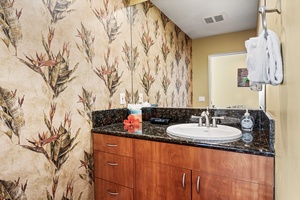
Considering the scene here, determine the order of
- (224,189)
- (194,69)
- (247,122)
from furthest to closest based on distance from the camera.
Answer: (194,69), (247,122), (224,189)

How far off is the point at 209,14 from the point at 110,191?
1714 mm

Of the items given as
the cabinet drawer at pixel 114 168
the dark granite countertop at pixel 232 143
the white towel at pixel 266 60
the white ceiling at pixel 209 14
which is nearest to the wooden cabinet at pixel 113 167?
the cabinet drawer at pixel 114 168

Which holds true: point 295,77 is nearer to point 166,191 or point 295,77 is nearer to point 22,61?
point 166,191

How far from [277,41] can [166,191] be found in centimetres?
105

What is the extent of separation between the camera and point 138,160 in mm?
1368

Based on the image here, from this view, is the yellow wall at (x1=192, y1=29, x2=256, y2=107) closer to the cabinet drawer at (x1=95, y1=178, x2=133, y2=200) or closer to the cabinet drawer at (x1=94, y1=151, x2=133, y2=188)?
the cabinet drawer at (x1=94, y1=151, x2=133, y2=188)

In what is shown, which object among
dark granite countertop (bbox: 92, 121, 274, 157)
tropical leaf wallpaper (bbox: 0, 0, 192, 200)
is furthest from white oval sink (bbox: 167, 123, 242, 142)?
tropical leaf wallpaper (bbox: 0, 0, 192, 200)

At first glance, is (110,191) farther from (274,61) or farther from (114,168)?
(274,61)

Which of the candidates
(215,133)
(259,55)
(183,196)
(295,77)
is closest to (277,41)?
(259,55)

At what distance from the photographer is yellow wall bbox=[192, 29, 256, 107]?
5.02ft

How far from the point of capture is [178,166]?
1198mm

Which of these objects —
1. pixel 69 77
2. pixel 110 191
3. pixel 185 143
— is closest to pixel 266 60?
pixel 185 143

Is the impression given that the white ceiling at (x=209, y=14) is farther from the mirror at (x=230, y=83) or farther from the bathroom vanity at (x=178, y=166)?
the bathroom vanity at (x=178, y=166)

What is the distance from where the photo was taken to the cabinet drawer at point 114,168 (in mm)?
1419
